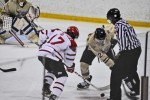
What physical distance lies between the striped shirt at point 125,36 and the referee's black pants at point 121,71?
0.15m

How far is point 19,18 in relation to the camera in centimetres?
645

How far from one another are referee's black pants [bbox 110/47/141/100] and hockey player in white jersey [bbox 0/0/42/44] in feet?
9.75

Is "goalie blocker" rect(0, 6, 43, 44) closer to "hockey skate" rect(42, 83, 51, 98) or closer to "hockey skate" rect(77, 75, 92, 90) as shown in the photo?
"hockey skate" rect(77, 75, 92, 90)

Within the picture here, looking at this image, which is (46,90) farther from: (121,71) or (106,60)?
(106,60)

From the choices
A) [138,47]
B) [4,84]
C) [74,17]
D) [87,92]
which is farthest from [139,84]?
[74,17]

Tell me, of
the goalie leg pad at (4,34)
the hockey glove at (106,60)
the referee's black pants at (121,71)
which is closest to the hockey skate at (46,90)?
the referee's black pants at (121,71)

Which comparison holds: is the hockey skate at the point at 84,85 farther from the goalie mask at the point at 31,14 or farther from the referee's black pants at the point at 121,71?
the goalie mask at the point at 31,14

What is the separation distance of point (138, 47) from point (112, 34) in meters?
0.50

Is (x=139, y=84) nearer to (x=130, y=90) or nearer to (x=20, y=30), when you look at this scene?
(x=130, y=90)

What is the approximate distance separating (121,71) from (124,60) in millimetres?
87

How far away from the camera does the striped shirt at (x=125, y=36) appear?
12.3 ft

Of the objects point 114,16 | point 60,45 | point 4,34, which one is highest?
point 114,16

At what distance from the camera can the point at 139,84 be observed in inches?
128

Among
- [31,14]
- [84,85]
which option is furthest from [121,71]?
[31,14]
